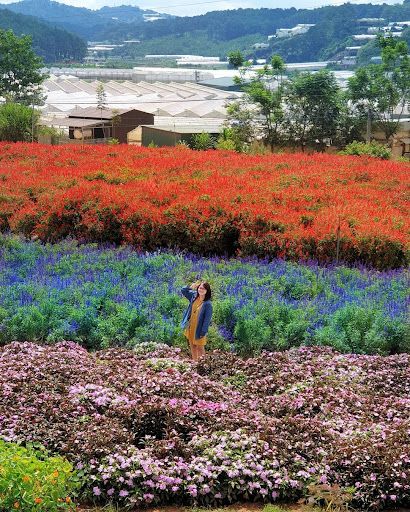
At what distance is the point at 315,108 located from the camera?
36.7 metres

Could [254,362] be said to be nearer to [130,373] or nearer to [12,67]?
[130,373]

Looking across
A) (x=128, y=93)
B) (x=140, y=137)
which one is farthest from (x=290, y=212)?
(x=128, y=93)

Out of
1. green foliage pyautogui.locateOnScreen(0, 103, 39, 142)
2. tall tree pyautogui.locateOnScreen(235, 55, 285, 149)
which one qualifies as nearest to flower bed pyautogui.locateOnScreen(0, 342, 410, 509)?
green foliage pyautogui.locateOnScreen(0, 103, 39, 142)

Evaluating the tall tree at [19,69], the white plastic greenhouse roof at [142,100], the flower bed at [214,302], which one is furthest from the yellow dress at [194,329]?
the tall tree at [19,69]

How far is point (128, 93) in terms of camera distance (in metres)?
62.3

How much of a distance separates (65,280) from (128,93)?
53420 mm

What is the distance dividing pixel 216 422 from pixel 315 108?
104ft

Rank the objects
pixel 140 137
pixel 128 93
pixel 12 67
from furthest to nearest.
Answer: pixel 128 93 → pixel 12 67 → pixel 140 137

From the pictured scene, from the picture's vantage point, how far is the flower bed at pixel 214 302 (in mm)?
8711

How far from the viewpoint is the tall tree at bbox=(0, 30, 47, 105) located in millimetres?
53344

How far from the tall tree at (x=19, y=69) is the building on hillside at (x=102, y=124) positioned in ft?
41.5

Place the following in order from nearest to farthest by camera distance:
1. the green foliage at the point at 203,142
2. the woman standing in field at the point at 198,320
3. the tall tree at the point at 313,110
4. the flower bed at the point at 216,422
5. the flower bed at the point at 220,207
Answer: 1. the flower bed at the point at 216,422
2. the woman standing in field at the point at 198,320
3. the flower bed at the point at 220,207
4. the green foliage at the point at 203,142
5. the tall tree at the point at 313,110

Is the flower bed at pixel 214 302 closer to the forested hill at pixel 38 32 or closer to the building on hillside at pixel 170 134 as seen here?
the building on hillside at pixel 170 134

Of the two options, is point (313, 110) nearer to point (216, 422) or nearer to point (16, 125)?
point (16, 125)
